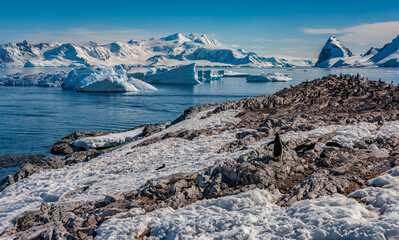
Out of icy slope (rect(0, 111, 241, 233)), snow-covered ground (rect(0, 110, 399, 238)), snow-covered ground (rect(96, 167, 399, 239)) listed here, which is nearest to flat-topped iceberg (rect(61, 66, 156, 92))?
snow-covered ground (rect(0, 110, 399, 238))

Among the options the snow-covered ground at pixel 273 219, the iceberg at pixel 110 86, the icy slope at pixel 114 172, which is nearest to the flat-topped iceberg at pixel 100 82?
the iceberg at pixel 110 86

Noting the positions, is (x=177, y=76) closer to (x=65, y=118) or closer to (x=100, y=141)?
(x=65, y=118)

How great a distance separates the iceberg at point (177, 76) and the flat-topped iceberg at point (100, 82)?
17343 mm

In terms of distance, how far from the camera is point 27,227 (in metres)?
10.4

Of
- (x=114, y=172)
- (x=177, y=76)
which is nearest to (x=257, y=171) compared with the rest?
(x=114, y=172)

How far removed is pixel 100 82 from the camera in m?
80.4

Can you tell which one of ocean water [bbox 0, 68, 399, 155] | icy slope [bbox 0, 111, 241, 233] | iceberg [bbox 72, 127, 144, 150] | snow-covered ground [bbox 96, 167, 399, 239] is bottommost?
ocean water [bbox 0, 68, 399, 155]

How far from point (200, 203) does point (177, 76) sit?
321 ft

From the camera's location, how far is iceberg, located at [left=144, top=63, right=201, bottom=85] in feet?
331

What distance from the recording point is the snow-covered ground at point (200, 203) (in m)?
7.07

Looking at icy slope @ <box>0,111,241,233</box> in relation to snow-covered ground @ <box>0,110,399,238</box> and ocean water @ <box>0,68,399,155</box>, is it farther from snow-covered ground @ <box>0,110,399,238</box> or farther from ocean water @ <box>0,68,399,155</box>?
ocean water @ <box>0,68,399,155</box>

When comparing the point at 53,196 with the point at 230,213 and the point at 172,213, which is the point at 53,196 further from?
the point at 230,213

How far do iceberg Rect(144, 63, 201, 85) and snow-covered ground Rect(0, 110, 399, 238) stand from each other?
254 feet

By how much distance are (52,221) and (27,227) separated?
101cm
